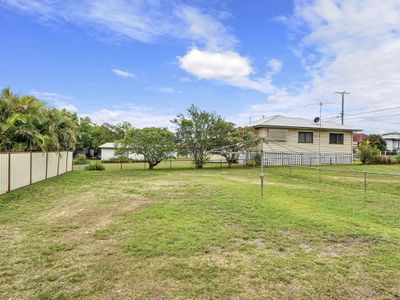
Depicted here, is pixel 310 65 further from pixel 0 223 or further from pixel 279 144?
pixel 0 223

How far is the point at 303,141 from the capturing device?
2486 cm

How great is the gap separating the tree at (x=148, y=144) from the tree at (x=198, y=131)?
144cm

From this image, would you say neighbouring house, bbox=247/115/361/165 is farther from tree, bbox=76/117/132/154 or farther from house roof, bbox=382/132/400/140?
house roof, bbox=382/132/400/140

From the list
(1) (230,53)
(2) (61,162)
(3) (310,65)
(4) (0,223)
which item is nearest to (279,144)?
(3) (310,65)

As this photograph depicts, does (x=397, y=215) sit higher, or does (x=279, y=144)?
(x=279, y=144)

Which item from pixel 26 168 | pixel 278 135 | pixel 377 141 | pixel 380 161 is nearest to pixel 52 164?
pixel 26 168

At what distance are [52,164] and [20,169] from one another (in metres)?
4.37

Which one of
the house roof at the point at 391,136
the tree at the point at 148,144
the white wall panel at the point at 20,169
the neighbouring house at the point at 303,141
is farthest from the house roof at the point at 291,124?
the house roof at the point at 391,136

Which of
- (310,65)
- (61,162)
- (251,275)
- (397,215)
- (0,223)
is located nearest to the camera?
(251,275)

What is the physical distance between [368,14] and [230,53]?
26.7 feet

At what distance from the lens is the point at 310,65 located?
62.3 ft

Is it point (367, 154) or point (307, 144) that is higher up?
point (307, 144)

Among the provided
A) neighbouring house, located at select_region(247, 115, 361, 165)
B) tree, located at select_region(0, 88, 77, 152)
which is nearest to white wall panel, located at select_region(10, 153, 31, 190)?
tree, located at select_region(0, 88, 77, 152)

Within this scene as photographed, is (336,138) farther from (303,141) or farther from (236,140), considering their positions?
(236,140)
